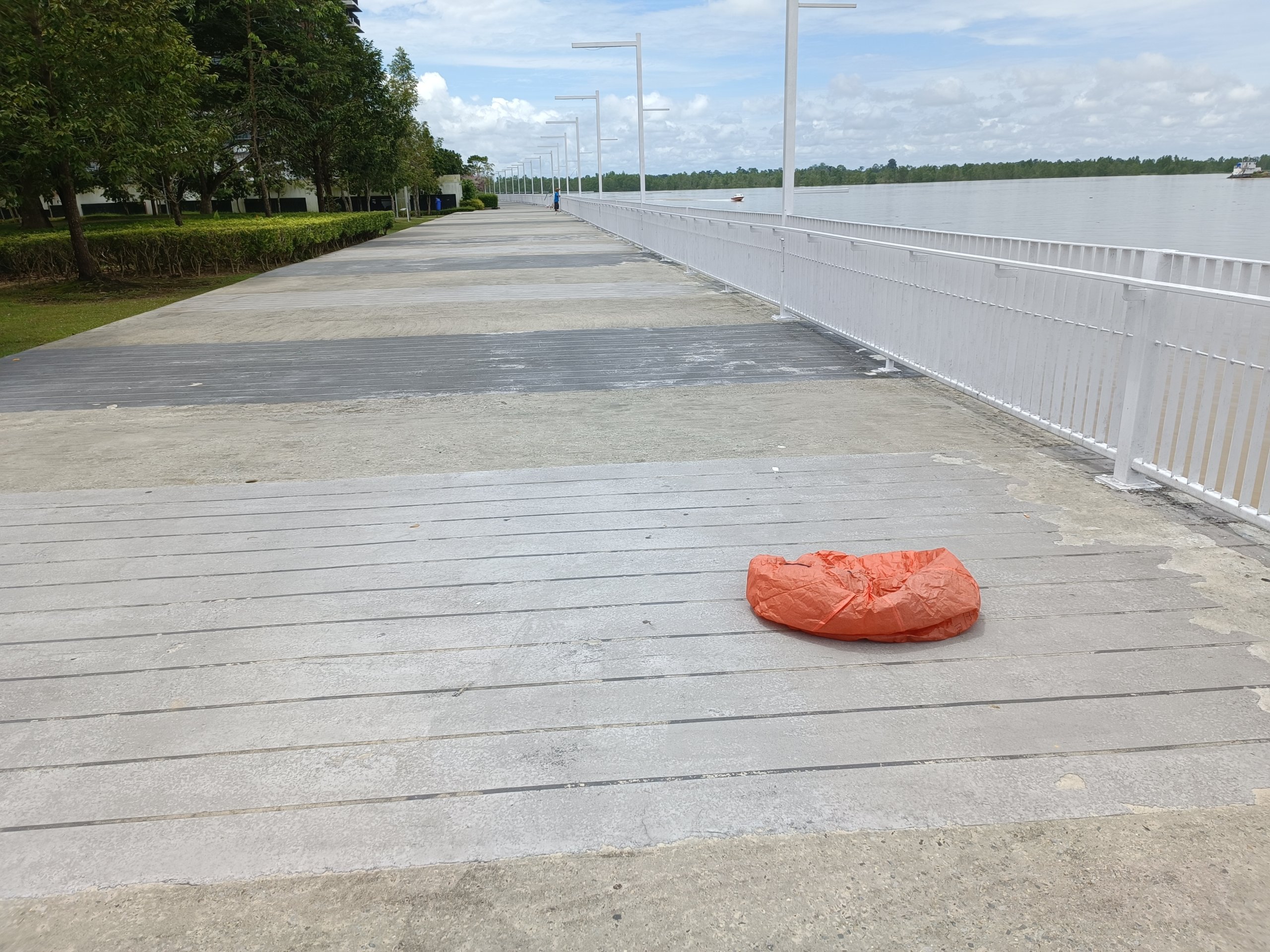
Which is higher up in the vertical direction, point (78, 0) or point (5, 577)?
point (78, 0)

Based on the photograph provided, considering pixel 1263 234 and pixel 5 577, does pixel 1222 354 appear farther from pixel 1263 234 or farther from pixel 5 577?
pixel 1263 234

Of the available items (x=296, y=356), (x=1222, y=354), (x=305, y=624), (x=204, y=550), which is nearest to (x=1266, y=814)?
(x=1222, y=354)

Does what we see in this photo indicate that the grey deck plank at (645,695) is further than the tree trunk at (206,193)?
No

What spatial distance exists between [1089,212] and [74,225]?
44310 millimetres

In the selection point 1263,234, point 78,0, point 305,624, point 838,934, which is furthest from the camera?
point 1263,234

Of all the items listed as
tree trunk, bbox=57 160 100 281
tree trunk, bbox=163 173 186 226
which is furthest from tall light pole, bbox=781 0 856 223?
tree trunk, bbox=163 173 186 226

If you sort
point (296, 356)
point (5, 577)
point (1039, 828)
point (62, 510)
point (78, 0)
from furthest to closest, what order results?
point (78, 0) < point (296, 356) < point (62, 510) < point (5, 577) < point (1039, 828)

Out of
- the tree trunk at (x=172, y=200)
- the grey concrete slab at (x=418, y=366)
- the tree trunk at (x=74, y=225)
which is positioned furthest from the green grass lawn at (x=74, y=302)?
the tree trunk at (x=172, y=200)

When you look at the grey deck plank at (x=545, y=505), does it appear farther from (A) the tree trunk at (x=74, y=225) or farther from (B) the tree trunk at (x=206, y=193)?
(B) the tree trunk at (x=206, y=193)

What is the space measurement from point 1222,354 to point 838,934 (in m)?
3.66

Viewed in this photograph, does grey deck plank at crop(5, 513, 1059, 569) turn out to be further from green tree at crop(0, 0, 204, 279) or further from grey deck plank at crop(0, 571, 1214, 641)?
green tree at crop(0, 0, 204, 279)

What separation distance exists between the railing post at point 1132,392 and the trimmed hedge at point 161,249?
861 inches

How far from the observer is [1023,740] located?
113 inches

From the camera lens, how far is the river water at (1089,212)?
2950 centimetres
